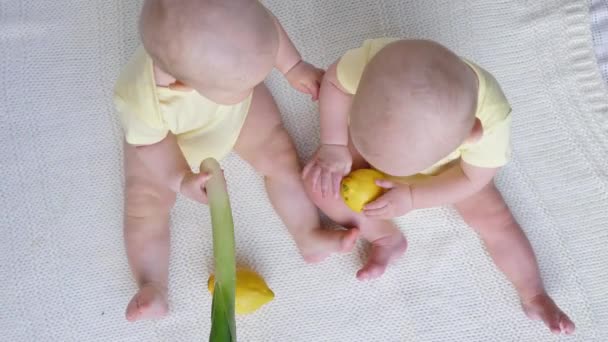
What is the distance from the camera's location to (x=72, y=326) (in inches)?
31.9

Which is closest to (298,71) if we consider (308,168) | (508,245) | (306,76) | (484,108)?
(306,76)

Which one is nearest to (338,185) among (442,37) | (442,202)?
(442,202)

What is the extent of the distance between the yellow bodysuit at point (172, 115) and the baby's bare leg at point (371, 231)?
0.40ft

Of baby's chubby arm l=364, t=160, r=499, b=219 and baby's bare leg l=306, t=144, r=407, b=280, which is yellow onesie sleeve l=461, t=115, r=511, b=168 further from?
baby's bare leg l=306, t=144, r=407, b=280

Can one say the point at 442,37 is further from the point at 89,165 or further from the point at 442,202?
the point at 89,165

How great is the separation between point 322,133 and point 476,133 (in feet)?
0.65

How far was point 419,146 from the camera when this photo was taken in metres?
0.64

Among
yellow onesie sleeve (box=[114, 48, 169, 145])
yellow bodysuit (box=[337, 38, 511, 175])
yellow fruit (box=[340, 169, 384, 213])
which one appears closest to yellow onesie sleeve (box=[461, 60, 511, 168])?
yellow bodysuit (box=[337, 38, 511, 175])

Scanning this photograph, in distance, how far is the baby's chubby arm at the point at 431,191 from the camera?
2.53 feet

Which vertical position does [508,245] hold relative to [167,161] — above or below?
below

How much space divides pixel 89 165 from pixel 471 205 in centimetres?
48

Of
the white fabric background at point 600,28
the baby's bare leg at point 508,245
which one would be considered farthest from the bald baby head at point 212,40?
the white fabric background at point 600,28

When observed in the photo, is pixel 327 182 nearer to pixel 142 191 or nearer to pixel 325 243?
pixel 325 243

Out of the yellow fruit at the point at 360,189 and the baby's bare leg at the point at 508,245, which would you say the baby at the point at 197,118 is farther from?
the baby's bare leg at the point at 508,245
